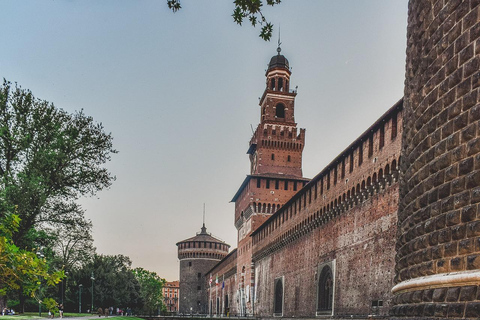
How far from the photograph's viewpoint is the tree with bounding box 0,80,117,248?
17703 mm

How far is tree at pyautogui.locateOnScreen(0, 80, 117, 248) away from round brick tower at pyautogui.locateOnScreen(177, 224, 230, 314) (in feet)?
177

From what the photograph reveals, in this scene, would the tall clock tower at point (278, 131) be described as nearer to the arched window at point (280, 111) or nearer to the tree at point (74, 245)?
the arched window at point (280, 111)

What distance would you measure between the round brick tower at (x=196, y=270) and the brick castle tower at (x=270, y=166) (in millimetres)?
22110

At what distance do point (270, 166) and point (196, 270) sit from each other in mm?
29958

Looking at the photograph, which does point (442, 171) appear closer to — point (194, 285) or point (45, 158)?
point (45, 158)

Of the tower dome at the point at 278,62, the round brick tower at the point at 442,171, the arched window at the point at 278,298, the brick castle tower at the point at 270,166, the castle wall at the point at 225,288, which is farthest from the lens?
the castle wall at the point at 225,288

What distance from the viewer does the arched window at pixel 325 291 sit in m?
24.7

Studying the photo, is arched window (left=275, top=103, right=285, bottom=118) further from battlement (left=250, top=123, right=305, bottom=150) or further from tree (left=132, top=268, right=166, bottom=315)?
tree (left=132, top=268, right=166, bottom=315)

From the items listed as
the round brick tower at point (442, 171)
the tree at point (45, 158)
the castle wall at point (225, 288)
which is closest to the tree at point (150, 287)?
the castle wall at point (225, 288)

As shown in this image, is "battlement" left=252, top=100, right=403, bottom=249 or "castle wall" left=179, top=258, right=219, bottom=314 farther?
"castle wall" left=179, top=258, right=219, bottom=314

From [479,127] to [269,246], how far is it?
34.8 m

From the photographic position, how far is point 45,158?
58.6 ft

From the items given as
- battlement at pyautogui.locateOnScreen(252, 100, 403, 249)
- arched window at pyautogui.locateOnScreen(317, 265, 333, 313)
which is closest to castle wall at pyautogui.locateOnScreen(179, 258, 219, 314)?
battlement at pyautogui.locateOnScreen(252, 100, 403, 249)

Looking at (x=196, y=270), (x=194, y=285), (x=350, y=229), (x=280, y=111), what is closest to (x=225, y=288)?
(x=196, y=270)
